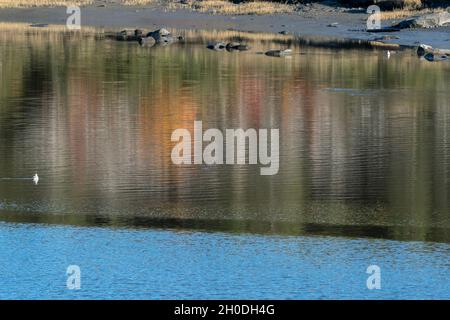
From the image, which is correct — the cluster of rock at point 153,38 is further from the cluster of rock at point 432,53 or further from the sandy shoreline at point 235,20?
the cluster of rock at point 432,53

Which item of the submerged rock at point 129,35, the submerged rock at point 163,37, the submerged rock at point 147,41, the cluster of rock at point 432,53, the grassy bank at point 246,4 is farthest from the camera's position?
the grassy bank at point 246,4

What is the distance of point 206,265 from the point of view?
17734 mm

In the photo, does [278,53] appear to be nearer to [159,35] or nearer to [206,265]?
[159,35]

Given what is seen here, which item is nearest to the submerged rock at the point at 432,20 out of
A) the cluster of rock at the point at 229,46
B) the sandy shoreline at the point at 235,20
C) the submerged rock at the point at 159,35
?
the sandy shoreline at the point at 235,20

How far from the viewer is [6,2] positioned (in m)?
90.2

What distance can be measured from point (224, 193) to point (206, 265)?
202 inches

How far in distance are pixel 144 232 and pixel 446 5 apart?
55199mm

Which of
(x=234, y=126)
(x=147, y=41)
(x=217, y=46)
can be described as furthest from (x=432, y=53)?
(x=234, y=126)

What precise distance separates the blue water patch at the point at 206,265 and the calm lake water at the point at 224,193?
0.03m

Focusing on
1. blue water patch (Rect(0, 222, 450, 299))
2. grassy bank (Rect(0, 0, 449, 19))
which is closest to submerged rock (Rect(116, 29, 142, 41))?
grassy bank (Rect(0, 0, 449, 19))

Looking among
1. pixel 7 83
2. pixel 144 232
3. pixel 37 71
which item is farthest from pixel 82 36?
pixel 144 232

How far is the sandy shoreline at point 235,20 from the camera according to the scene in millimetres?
62988

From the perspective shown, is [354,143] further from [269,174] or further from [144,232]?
[144,232]

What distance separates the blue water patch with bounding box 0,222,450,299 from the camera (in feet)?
53.9
